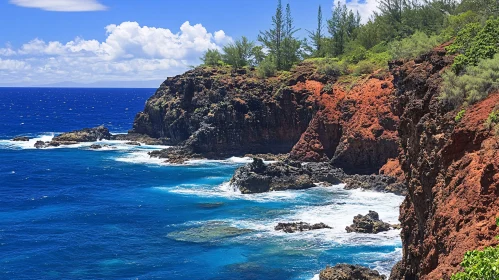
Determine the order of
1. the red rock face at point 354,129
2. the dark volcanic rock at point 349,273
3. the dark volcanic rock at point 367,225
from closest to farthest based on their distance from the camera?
the dark volcanic rock at point 349,273, the dark volcanic rock at point 367,225, the red rock face at point 354,129

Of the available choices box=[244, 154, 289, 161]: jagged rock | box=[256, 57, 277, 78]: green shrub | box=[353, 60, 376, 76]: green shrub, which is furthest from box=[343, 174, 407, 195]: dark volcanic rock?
box=[256, 57, 277, 78]: green shrub

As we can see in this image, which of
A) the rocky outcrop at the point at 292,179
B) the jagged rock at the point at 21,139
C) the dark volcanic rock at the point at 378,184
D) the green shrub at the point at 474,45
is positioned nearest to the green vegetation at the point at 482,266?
the green shrub at the point at 474,45

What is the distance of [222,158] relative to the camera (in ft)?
260

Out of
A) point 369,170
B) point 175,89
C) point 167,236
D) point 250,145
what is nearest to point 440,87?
point 167,236

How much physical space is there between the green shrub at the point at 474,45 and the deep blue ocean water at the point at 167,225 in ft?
45.6

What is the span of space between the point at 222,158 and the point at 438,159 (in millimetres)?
56664

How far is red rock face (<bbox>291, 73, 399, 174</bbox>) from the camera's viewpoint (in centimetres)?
6206

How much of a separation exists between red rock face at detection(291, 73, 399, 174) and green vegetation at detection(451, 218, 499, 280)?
47622 millimetres

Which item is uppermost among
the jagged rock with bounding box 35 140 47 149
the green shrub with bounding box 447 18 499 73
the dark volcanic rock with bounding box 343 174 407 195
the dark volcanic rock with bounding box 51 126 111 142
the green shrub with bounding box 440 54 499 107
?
the green shrub with bounding box 447 18 499 73

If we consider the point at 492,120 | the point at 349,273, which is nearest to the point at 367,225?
the point at 349,273

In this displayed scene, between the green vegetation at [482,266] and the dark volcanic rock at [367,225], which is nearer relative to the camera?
the green vegetation at [482,266]

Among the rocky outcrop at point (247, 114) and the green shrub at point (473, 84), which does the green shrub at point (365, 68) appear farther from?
the green shrub at point (473, 84)

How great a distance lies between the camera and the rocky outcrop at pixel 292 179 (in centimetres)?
5659

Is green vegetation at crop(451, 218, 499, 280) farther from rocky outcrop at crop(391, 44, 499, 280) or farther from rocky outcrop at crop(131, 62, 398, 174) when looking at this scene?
rocky outcrop at crop(131, 62, 398, 174)
